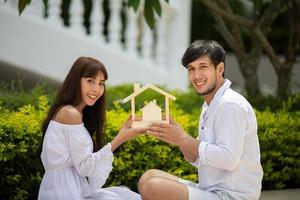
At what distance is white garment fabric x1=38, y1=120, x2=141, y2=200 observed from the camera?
3957 mm

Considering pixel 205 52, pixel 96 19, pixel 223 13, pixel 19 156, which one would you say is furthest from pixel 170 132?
pixel 96 19

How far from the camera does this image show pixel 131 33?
28.0ft

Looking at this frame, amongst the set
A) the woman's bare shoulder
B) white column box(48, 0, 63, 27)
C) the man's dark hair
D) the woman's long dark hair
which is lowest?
the woman's bare shoulder

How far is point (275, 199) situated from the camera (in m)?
5.10

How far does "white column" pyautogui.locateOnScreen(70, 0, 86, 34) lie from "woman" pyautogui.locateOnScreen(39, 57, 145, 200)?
4101 millimetres

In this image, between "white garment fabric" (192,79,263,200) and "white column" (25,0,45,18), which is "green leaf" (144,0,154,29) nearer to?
"white garment fabric" (192,79,263,200)

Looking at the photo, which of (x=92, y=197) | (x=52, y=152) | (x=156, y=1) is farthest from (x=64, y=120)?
(x=156, y=1)

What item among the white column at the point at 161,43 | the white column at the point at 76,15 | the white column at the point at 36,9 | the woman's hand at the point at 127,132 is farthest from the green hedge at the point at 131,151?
the white column at the point at 161,43

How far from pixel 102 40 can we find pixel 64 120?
14.5 feet

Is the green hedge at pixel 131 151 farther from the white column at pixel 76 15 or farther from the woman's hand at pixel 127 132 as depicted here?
the white column at pixel 76 15

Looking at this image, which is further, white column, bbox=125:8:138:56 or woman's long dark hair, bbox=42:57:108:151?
white column, bbox=125:8:138:56

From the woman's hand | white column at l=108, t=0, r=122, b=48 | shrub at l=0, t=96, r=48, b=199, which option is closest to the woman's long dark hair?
the woman's hand

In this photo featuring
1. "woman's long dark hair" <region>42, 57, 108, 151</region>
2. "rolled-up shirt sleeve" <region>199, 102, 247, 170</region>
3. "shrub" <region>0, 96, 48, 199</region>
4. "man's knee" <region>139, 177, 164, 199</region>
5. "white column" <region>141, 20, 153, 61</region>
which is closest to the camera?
"rolled-up shirt sleeve" <region>199, 102, 247, 170</region>

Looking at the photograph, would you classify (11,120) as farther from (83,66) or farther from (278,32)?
(278,32)
